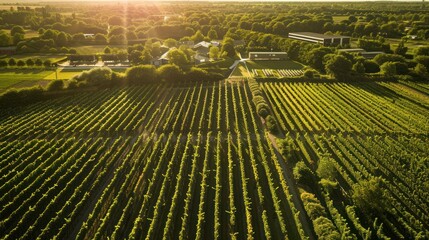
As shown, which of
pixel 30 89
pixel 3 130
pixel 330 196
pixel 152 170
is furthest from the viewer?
pixel 30 89

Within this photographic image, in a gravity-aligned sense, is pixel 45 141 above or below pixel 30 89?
below

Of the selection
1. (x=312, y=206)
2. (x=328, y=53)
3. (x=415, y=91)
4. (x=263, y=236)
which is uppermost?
(x=328, y=53)

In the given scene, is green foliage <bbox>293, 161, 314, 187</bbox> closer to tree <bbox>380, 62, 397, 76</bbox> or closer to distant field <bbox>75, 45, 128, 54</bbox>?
tree <bbox>380, 62, 397, 76</bbox>

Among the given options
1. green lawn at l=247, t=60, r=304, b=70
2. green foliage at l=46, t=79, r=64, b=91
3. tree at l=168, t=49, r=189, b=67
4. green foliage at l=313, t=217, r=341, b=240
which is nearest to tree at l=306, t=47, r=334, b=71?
green lawn at l=247, t=60, r=304, b=70

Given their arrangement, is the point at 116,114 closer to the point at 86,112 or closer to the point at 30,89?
the point at 86,112

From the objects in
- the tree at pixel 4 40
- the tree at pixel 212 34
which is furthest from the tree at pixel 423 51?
the tree at pixel 4 40

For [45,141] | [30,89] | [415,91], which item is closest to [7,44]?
[30,89]

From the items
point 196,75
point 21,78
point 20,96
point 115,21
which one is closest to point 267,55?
point 196,75

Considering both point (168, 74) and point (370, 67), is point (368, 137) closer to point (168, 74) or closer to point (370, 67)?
point (168, 74)

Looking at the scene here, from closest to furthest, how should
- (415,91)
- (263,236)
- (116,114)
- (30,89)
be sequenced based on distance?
(263,236) < (116,114) < (30,89) < (415,91)
